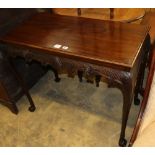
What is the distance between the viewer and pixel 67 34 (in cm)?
129

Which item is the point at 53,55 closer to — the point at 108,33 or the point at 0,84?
the point at 108,33

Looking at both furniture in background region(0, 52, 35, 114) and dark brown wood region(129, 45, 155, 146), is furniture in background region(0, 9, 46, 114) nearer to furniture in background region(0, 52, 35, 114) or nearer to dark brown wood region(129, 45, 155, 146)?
furniture in background region(0, 52, 35, 114)

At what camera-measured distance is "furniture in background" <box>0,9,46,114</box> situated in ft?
4.99

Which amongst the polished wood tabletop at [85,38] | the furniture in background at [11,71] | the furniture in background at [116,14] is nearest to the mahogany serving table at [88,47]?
the polished wood tabletop at [85,38]

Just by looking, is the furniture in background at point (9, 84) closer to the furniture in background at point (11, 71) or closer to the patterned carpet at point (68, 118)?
the furniture in background at point (11, 71)

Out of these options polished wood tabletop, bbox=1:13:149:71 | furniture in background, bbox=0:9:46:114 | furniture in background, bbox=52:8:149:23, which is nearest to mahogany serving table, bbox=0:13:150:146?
polished wood tabletop, bbox=1:13:149:71

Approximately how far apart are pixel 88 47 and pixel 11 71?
777mm

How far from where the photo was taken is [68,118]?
1702mm

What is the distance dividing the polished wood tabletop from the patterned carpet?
2.32 feet

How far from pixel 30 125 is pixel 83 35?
890 millimetres

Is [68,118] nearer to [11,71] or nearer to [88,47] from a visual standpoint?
[11,71]

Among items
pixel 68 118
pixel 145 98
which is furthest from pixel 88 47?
pixel 68 118

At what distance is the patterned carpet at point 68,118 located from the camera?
155 cm
